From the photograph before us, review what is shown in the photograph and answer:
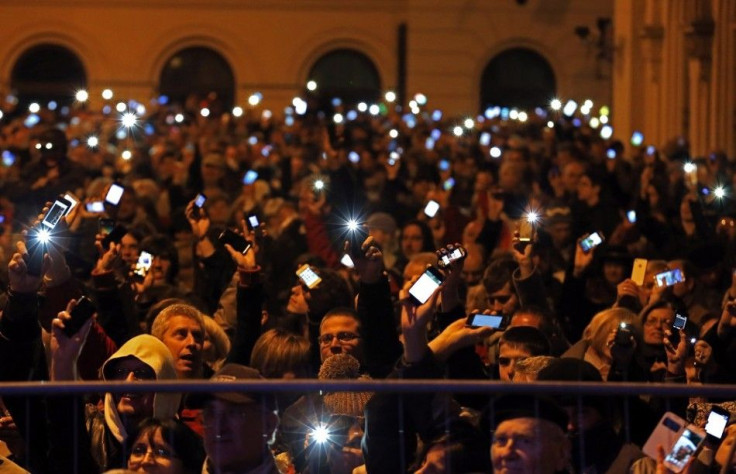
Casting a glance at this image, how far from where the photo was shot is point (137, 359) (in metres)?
7.29

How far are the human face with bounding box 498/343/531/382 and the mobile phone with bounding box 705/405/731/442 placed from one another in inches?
61.9

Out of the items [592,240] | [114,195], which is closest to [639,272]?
[592,240]

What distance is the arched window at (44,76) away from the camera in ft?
132

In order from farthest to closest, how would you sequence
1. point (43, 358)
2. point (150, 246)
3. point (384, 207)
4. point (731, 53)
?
point (731, 53) < point (384, 207) < point (150, 246) < point (43, 358)

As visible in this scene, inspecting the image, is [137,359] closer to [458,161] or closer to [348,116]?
[458,161]

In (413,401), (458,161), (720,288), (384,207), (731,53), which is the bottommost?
(413,401)

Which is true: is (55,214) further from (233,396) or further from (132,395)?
(233,396)

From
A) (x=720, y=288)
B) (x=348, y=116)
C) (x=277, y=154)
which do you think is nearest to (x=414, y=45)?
(x=348, y=116)

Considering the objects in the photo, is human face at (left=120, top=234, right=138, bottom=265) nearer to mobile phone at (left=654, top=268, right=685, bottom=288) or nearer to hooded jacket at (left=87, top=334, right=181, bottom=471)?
mobile phone at (left=654, top=268, right=685, bottom=288)

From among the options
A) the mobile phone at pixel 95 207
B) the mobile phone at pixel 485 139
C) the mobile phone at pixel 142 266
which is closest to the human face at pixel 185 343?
the mobile phone at pixel 142 266

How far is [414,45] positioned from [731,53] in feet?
57.2

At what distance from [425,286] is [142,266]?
4.06m

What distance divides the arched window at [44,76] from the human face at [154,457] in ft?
112

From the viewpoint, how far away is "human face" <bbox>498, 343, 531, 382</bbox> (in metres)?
8.04
